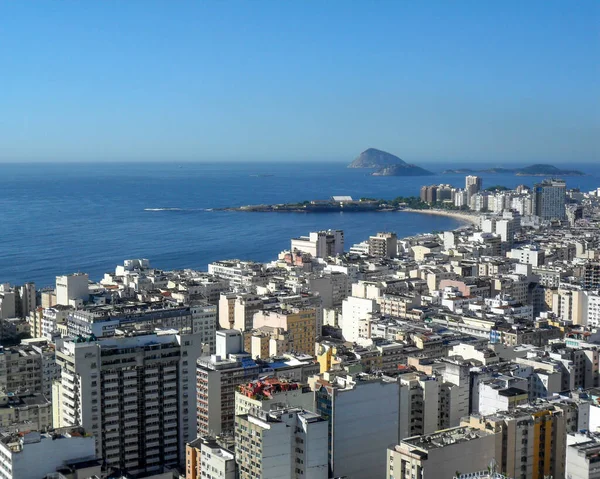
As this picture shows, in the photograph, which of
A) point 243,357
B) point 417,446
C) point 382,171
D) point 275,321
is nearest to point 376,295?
point 275,321

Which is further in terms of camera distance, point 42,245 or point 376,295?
point 42,245

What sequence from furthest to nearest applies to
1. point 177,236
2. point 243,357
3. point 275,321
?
point 177,236
point 275,321
point 243,357

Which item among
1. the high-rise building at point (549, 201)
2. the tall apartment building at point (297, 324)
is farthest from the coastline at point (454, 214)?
the tall apartment building at point (297, 324)

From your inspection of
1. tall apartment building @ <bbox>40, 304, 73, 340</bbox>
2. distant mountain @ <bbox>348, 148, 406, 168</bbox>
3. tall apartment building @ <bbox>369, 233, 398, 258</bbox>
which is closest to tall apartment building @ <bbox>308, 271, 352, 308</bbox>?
tall apartment building @ <bbox>40, 304, 73, 340</bbox>

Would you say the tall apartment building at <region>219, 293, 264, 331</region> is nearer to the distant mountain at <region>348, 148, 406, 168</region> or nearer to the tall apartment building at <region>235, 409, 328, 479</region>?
the tall apartment building at <region>235, 409, 328, 479</region>

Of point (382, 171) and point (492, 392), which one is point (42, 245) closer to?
point (492, 392)

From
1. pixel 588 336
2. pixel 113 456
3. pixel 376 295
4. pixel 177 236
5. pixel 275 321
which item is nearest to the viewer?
pixel 113 456

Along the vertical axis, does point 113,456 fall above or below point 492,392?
below
